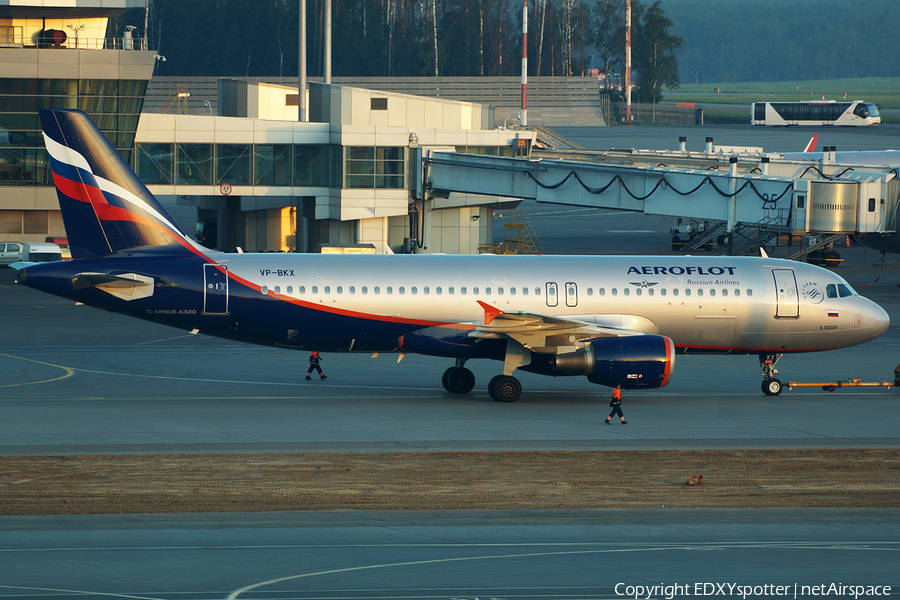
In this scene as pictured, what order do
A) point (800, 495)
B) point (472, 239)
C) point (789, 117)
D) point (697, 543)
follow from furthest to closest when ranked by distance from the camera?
1. point (789, 117)
2. point (472, 239)
3. point (800, 495)
4. point (697, 543)

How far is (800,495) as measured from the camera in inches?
843

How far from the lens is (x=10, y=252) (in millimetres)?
68625

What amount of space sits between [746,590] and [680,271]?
1795cm

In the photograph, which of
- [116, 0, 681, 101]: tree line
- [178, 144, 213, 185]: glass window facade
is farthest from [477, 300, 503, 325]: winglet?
[116, 0, 681, 101]: tree line

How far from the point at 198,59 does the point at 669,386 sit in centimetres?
15777

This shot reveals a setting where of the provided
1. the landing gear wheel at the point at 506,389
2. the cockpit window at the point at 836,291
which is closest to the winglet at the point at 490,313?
the landing gear wheel at the point at 506,389

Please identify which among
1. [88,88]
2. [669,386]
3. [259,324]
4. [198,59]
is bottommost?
[669,386]

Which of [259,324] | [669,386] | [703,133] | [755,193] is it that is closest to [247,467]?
[259,324]

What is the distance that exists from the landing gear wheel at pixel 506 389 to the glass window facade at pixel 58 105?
4381cm

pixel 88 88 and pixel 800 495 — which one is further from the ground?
pixel 88 88

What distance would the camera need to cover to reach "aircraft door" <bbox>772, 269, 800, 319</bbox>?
32.2 metres

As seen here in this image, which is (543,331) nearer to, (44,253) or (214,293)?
(214,293)

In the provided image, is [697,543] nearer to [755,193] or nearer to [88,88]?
[755,193]

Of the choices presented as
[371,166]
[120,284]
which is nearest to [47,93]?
[371,166]
